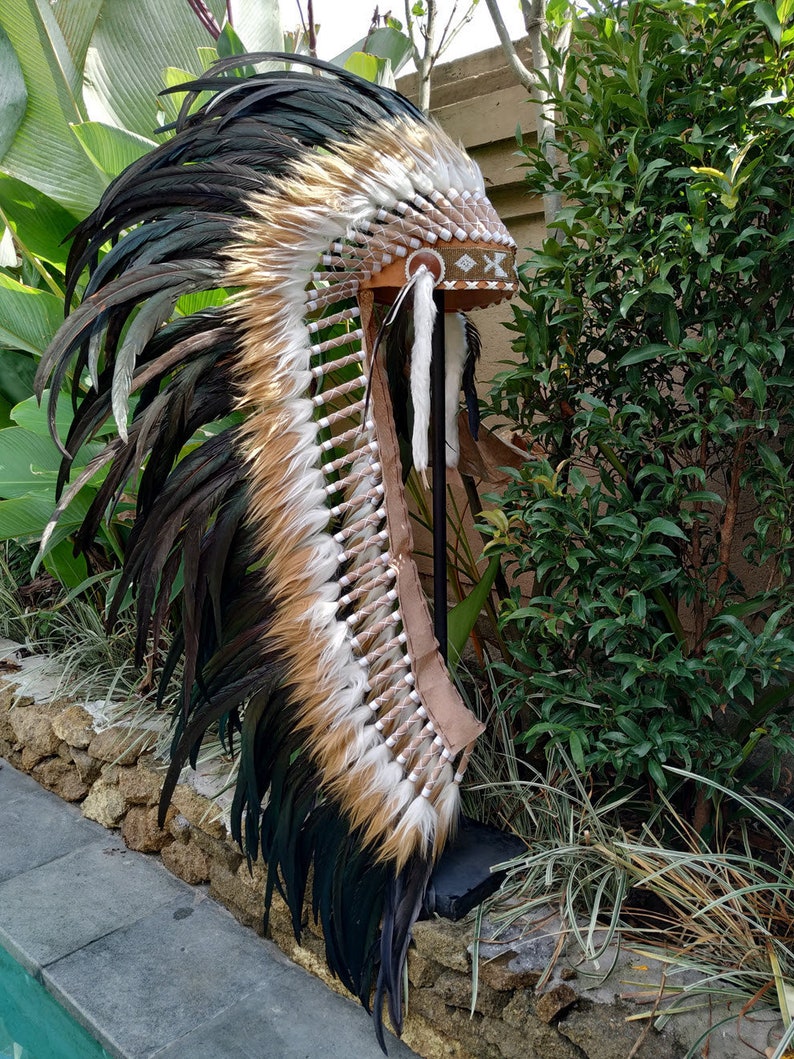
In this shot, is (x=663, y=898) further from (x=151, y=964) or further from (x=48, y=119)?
(x=48, y=119)

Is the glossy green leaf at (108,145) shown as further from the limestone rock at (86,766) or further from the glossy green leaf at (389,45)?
the limestone rock at (86,766)

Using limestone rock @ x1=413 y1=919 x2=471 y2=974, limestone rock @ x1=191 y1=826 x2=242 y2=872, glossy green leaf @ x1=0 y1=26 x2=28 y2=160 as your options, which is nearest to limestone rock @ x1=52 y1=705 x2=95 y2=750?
limestone rock @ x1=191 y1=826 x2=242 y2=872

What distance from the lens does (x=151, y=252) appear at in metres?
1.46

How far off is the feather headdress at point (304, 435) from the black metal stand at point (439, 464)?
89 mm

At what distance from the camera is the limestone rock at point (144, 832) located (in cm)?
232

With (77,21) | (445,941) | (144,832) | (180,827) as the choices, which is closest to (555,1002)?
(445,941)

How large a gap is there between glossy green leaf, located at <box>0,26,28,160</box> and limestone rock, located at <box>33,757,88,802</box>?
176 centimetres

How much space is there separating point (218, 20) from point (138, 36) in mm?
362

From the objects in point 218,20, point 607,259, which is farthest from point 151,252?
point 218,20

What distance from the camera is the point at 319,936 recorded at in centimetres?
182

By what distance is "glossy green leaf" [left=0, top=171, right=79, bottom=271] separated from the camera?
2.52m

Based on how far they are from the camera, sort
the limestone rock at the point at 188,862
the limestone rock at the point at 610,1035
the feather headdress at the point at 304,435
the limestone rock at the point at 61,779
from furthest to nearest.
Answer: the limestone rock at the point at 61,779 → the limestone rock at the point at 188,862 → the feather headdress at the point at 304,435 → the limestone rock at the point at 610,1035

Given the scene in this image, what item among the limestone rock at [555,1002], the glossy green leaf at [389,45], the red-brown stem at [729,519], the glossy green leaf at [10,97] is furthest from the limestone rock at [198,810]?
the glossy green leaf at [389,45]

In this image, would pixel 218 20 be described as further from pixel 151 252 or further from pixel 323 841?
pixel 323 841
